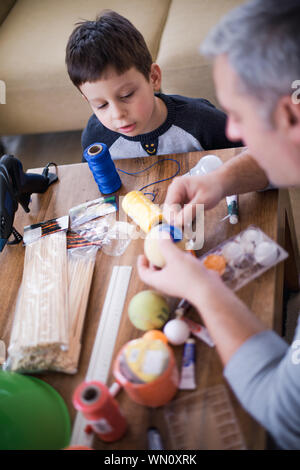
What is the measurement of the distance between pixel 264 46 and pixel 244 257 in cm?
47

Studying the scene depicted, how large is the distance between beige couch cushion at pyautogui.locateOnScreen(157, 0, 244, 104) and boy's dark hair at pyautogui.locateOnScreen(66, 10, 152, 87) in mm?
825

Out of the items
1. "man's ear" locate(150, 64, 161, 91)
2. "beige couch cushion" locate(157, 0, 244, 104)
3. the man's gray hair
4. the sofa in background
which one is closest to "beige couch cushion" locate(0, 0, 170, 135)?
the sofa in background

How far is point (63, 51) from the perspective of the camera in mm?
2043

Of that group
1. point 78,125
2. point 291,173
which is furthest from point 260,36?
point 78,125

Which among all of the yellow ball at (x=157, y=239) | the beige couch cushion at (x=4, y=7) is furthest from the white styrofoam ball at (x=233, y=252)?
the beige couch cushion at (x=4, y=7)

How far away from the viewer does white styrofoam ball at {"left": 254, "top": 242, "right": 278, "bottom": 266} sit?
791 mm

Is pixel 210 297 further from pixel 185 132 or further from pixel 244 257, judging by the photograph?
pixel 185 132

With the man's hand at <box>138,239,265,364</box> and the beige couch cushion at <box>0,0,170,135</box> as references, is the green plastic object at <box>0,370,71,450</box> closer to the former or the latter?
the man's hand at <box>138,239,265,364</box>

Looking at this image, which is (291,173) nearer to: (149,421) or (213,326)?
Answer: (213,326)

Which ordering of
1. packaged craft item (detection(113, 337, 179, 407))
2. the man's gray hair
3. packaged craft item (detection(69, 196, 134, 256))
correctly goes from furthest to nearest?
packaged craft item (detection(69, 196, 134, 256)), packaged craft item (detection(113, 337, 179, 407)), the man's gray hair

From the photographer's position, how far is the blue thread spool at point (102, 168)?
100 cm

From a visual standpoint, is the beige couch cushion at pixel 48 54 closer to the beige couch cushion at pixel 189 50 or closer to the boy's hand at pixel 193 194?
the beige couch cushion at pixel 189 50

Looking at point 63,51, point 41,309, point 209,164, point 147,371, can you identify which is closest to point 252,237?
point 209,164

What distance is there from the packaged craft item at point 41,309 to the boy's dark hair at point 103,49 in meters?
0.51
